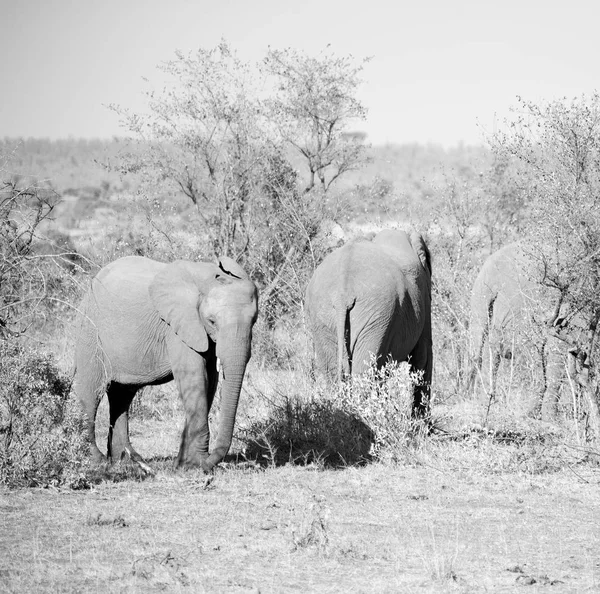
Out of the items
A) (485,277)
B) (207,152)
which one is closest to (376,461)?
(485,277)

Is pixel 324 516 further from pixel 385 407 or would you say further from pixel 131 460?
pixel 131 460

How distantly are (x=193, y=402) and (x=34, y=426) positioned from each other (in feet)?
4.79

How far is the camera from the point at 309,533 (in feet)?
23.1

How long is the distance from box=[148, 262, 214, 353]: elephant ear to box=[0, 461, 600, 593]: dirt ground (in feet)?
4.02

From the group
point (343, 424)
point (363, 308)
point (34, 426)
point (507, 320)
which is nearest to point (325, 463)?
point (343, 424)

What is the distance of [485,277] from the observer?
50.2ft

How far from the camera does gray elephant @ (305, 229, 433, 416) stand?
10.7 meters

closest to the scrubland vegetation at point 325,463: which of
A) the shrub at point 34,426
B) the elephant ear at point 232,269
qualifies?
the shrub at point 34,426

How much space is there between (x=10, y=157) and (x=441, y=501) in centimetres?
453

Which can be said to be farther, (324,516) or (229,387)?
(229,387)

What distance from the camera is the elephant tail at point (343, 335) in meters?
10.5

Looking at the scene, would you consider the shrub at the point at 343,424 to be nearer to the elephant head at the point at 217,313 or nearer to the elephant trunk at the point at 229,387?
the elephant trunk at the point at 229,387

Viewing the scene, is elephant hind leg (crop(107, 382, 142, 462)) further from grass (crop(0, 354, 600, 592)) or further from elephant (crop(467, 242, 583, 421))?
elephant (crop(467, 242, 583, 421))

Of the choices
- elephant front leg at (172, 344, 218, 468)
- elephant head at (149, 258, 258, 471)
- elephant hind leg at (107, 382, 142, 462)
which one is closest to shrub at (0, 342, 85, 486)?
elephant front leg at (172, 344, 218, 468)
